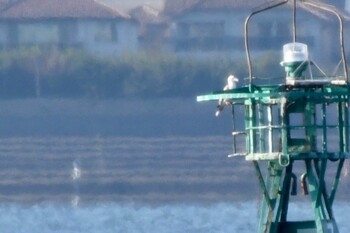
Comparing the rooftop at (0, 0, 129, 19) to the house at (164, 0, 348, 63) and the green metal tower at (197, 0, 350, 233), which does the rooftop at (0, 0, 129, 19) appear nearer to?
the house at (164, 0, 348, 63)

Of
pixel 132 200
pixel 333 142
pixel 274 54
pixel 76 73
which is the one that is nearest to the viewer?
pixel 333 142

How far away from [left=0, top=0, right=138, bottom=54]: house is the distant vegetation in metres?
0.24

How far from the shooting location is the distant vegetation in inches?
1253

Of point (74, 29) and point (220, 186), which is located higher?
point (74, 29)

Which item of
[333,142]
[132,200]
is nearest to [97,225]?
[333,142]

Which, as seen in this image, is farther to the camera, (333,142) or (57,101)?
(57,101)

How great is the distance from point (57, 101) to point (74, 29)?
8.56ft

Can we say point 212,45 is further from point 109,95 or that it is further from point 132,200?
point 132,200

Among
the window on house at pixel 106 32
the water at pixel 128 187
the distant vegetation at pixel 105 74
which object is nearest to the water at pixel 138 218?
the water at pixel 128 187

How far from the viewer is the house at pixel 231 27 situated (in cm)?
3334

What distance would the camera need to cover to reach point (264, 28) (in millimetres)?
34875

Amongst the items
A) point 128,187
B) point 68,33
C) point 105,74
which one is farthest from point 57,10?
point 128,187

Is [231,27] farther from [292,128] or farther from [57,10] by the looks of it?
[292,128]

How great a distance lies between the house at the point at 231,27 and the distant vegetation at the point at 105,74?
0.72 meters
